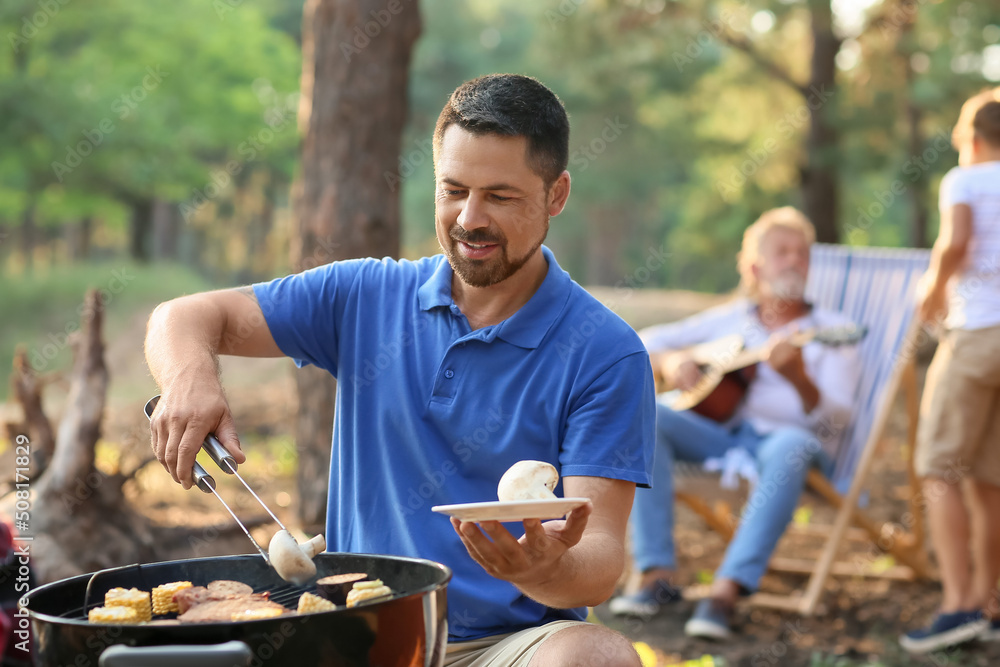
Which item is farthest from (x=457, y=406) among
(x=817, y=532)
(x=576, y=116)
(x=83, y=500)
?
(x=576, y=116)

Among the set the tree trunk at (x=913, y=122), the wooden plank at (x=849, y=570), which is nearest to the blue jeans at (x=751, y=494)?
the wooden plank at (x=849, y=570)

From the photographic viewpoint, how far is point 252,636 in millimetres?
1340

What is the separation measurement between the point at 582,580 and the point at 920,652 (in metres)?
2.66

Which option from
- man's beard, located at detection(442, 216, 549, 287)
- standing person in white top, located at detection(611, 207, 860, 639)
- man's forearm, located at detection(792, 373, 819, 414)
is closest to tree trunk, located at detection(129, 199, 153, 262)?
standing person in white top, located at detection(611, 207, 860, 639)

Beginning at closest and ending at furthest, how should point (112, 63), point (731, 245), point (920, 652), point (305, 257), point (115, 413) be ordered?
point (920, 652), point (305, 257), point (115, 413), point (112, 63), point (731, 245)

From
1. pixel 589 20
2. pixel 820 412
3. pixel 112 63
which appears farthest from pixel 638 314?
pixel 112 63

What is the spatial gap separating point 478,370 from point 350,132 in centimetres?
261

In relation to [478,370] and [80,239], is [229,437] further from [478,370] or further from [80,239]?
[80,239]

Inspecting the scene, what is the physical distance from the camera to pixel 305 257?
4.38 m

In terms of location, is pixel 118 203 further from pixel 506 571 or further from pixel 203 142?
pixel 506 571

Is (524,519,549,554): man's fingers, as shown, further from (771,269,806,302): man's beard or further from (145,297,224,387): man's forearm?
(771,269,806,302): man's beard

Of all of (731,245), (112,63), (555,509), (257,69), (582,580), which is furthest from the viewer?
(257,69)

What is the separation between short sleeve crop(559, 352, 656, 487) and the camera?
1919mm

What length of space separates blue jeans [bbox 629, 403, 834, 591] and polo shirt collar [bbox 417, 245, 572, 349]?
6.51 ft
